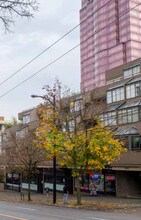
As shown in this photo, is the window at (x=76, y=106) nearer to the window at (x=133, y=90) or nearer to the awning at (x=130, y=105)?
the awning at (x=130, y=105)

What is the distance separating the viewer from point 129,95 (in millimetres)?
41875

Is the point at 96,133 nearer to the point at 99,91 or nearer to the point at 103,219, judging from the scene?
the point at 103,219

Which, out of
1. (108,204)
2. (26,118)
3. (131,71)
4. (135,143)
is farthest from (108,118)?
(26,118)

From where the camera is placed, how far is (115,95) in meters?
44.0

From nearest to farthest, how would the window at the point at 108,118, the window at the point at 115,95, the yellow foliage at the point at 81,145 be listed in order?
the yellow foliage at the point at 81,145
the window at the point at 108,118
the window at the point at 115,95

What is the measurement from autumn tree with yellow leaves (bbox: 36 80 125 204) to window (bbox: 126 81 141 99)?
10.6 meters

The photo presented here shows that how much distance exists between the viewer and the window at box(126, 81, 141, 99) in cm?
4008

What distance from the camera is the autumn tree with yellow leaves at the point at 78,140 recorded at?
28094mm

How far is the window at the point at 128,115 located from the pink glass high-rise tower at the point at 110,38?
8025 centimetres

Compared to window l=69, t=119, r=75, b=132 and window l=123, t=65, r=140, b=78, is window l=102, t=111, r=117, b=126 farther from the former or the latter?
window l=123, t=65, r=140, b=78

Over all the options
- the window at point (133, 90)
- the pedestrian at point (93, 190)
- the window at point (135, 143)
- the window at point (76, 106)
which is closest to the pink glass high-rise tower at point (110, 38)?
the window at point (133, 90)

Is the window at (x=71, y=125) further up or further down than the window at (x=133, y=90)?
further down

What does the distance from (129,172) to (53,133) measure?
13.8 m

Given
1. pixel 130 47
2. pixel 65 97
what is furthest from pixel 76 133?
pixel 130 47
